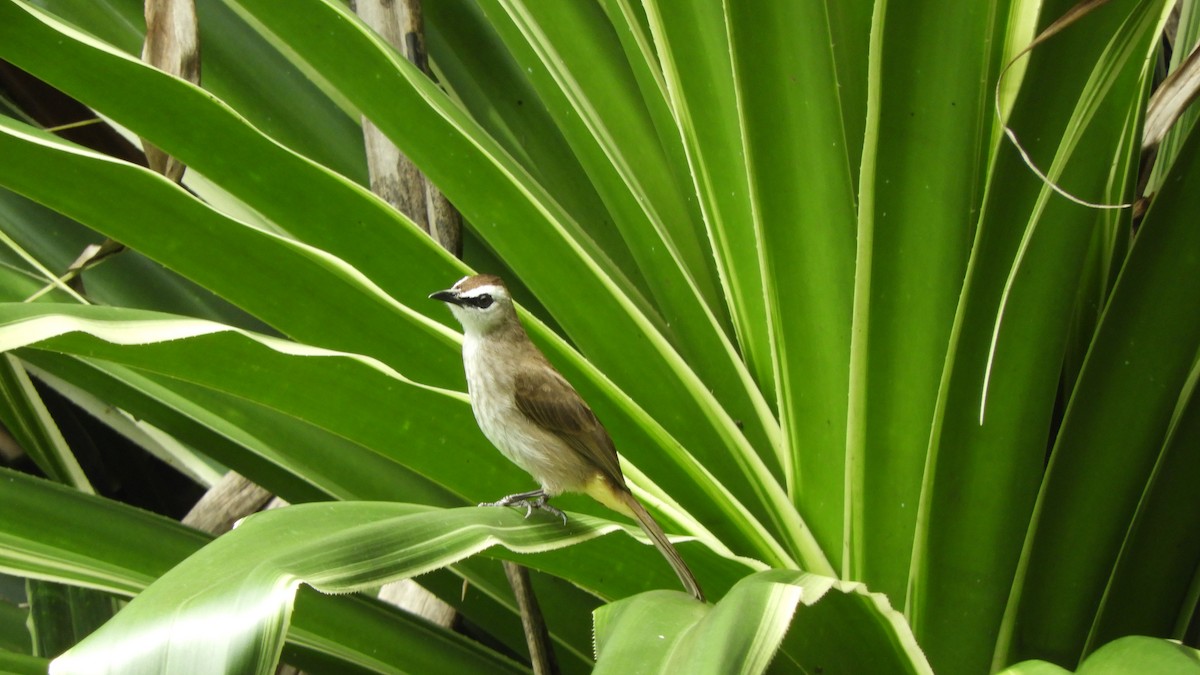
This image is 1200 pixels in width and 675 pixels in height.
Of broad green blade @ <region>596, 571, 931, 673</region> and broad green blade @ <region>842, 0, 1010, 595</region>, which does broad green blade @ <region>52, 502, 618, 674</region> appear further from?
broad green blade @ <region>842, 0, 1010, 595</region>

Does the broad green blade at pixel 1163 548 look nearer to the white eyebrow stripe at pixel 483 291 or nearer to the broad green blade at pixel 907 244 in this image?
the broad green blade at pixel 907 244

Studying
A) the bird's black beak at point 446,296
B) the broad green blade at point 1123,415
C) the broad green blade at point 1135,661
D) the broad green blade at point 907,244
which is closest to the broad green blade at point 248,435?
the bird's black beak at point 446,296

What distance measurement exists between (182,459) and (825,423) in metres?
1.49

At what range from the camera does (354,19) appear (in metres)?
1.64

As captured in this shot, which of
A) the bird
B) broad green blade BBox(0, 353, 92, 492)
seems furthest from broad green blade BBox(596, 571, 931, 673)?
broad green blade BBox(0, 353, 92, 492)

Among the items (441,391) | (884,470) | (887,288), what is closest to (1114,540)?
(884,470)

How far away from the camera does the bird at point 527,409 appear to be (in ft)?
5.20

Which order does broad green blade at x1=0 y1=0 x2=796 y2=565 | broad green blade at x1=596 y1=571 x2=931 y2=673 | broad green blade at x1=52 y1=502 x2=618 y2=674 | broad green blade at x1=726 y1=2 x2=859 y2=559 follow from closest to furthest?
broad green blade at x1=52 y1=502 x2=618 y2=674 < broad green blade at x1=596 y1=571 x2=931 y2=673 < broad green blade at x1=0 y1=0 x2=796 y2=565 < broad green blade at x1=726 y1=2 x2=859 y2=559

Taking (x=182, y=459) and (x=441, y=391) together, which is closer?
(x=441, y=391)

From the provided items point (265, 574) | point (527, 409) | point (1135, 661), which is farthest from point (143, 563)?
point (1135, 661)

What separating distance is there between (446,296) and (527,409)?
8.6 inches

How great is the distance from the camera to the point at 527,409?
1708mm

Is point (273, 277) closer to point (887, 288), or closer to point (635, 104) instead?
point (887, 288)

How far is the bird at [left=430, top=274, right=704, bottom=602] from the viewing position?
1.58 meters
